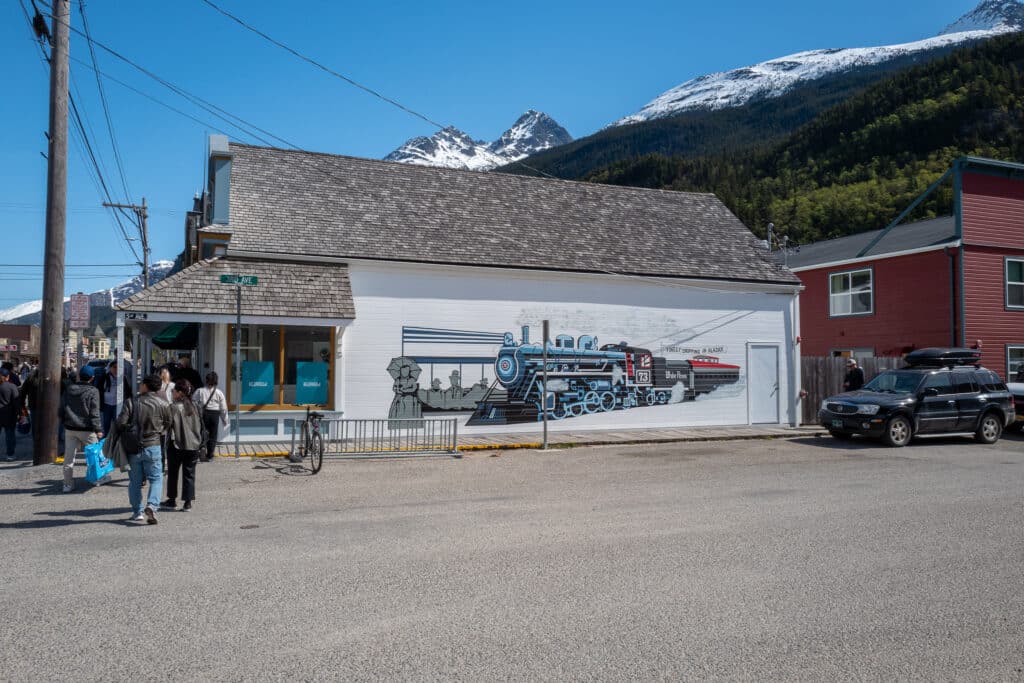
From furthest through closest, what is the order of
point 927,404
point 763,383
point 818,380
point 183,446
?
1. point 818,380
2. point 763,383
3. point 927,404
4. point 183,446

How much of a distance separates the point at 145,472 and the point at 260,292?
778cm

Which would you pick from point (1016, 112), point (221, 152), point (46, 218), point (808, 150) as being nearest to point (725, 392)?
point (221, 152)

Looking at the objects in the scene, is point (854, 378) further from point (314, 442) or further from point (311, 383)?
point (314, 442)

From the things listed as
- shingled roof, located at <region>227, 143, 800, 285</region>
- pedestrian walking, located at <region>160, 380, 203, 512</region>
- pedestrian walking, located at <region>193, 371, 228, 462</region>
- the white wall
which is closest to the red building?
shingled roof, located at <region>227, 143, 800, 285</region>

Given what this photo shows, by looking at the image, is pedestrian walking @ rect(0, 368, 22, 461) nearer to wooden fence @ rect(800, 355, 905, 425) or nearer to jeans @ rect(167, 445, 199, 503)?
jeans @ rect(167, 445, 199, 503)

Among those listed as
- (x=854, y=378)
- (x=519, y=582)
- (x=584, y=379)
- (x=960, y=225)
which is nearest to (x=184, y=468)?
(x=519, y=582)

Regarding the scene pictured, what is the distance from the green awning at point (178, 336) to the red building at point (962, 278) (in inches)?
884

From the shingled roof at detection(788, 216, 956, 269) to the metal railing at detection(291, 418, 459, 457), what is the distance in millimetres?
19175

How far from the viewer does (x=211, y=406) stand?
13539mm

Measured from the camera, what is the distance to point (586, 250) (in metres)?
20.2

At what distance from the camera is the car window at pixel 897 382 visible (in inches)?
675

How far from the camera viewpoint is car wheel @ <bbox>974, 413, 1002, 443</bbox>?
1745 centimetres

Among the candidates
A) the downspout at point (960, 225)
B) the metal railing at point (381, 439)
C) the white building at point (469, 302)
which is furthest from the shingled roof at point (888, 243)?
the metal railing at point (381, 439)

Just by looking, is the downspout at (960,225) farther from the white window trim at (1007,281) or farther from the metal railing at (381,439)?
the metal railing at (381,439)
